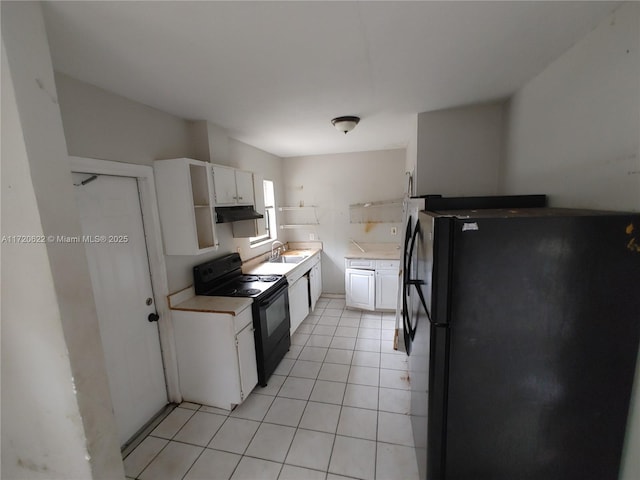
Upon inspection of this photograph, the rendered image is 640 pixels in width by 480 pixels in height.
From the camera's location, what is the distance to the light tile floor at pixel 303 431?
163 cm

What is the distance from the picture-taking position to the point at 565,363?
1.02 m

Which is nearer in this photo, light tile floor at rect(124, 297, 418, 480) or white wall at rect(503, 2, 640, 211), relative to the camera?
white wall at rect(503, 2, 640, 211)

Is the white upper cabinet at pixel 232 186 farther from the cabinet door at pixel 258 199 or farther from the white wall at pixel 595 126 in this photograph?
the white wall at pixel 595 126

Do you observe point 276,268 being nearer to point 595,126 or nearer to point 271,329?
point 271,329

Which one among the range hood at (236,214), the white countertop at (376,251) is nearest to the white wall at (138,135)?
the range hood at (236,214)

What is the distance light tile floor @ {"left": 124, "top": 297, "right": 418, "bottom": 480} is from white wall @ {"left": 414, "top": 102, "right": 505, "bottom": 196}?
5.99 ft

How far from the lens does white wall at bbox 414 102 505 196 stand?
2.24 m

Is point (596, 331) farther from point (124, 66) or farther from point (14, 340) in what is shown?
point (124, 66)

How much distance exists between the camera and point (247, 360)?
216 cm

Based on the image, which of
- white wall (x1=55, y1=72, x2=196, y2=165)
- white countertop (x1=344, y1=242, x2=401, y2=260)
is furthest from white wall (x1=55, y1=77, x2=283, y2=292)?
white countertop (x1=344, y1=242, x2=401, y2=260)

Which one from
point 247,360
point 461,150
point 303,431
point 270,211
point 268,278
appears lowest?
point 303,431

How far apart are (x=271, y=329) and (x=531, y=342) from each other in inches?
78.9

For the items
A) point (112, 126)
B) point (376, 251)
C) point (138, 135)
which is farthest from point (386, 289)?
point (112, 126)

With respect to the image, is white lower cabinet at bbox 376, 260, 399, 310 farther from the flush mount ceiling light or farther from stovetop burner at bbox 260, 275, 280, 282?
the flush mount ceiling light
